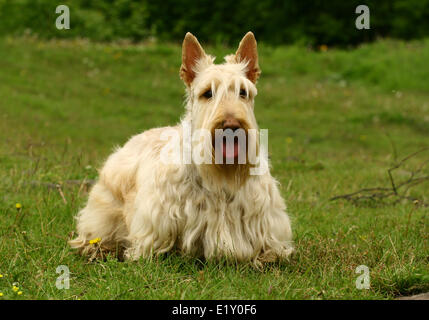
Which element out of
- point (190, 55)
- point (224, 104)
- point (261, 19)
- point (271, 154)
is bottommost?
point (271, 154)

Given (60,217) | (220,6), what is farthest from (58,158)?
(220,6)

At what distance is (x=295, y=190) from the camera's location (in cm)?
712

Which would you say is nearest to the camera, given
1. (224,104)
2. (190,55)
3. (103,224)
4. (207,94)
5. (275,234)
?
(224,104)

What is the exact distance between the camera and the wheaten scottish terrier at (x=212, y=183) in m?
4.07

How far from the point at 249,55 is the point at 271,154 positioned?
16.7ft

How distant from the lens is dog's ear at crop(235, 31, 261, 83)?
446 cm

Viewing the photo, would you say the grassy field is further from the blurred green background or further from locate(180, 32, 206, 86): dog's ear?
the blurred green background

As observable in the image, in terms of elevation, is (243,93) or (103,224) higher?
(243,93)

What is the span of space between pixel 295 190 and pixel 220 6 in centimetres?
2120

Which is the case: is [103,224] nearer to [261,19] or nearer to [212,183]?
[212,183]

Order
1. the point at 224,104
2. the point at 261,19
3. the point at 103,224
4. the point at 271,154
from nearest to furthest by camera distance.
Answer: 1. the point at 224,104
2. the point at 103,224
3. the point at 271,154
4. the point at 261,19

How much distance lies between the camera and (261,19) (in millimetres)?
27109

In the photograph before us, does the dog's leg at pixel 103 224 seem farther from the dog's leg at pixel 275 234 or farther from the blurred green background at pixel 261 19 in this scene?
the blurred green background at pixel 261 19

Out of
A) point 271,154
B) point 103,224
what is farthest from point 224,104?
point 271,154
